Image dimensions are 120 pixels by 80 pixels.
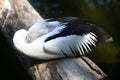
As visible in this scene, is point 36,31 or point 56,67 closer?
point 56,67

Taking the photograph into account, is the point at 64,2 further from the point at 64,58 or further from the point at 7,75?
the point at 64,58

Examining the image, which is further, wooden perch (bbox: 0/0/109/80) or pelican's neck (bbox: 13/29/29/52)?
pelican's neck (bbox: 13/29/29/52)

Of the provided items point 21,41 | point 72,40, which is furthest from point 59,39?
point 21,41

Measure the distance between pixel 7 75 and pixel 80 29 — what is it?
2.61 ft

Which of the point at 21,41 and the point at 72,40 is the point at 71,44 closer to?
the point at 72,40

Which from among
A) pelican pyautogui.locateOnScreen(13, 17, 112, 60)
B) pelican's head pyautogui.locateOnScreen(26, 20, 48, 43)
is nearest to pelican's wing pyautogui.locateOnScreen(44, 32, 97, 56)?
pelican pyautogui.locateOnScreen(13, 17, 112, 60)

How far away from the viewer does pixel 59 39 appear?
147cm

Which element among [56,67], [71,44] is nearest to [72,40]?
[71,44]

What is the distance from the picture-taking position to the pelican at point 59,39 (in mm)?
1456

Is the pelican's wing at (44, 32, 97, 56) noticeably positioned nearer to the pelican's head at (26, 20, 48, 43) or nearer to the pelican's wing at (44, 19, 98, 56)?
the pelican's wing at (44, 19, 98, 56)

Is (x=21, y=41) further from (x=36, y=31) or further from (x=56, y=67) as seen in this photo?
(x=56, y=67)

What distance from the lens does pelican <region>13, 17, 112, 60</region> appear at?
1.46m

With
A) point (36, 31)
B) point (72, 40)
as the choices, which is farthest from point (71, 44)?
point (36, 31)

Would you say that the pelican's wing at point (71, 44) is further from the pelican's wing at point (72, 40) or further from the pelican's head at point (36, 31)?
the pelican's head at point (36, 31)
